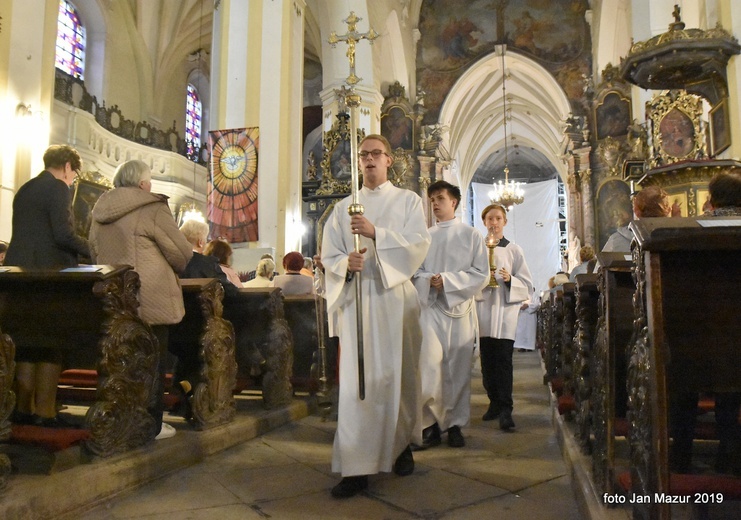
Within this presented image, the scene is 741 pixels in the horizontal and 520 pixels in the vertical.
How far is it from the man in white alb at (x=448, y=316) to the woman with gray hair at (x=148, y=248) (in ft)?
4.85

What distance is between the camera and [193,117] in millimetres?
21125

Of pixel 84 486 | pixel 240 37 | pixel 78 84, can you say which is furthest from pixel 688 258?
pixel 78 84

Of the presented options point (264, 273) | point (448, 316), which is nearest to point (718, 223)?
point (448, 316)

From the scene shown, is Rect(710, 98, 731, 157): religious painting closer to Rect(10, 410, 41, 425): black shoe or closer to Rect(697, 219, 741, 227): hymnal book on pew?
Rect(697, 219, 741, 227): hymnal book on pew

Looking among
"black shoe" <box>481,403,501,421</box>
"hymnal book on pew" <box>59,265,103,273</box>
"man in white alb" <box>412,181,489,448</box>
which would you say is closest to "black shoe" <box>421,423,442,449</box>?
"man in white alb" <box>412,181,489,448</box>

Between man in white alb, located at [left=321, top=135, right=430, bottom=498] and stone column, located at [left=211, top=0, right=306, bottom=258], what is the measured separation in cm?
649

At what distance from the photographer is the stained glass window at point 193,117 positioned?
20.5 meters

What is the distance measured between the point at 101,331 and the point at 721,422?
268cm

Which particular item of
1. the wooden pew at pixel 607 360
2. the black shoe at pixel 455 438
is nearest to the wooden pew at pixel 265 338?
the black shoe at pixel 455 438

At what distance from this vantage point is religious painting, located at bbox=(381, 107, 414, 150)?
1781 cm

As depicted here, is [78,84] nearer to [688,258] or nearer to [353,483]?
[353,483]

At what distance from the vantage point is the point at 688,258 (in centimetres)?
176

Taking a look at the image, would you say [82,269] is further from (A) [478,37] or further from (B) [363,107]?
(A) [478,37]

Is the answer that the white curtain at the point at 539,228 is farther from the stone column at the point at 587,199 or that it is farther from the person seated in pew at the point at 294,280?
the person seated in pew at the point at 294,280
